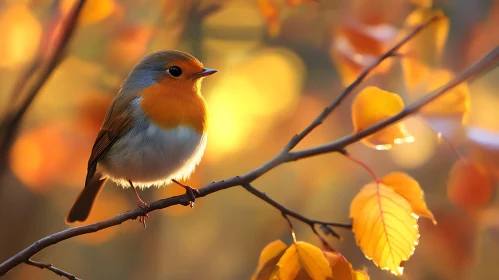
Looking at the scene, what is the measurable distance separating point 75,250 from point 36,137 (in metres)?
0.96

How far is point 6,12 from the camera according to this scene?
1.62m

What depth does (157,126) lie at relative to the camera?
1058 mm

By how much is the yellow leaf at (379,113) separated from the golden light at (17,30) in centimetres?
A: 114

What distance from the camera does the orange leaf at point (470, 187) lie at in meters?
1.32

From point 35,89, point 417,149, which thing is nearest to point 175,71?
point 35,89

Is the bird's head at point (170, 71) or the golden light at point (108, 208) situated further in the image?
the golden light at point (108, 208)

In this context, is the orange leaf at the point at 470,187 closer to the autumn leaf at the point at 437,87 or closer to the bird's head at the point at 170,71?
the autumn leaf at the point at 437,87

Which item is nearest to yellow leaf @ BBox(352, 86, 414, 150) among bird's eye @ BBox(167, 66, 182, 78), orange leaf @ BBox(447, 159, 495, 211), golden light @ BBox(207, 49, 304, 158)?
bird's eye @ BBox(167, 66, 182, 78)

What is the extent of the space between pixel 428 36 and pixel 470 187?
52 centimetres

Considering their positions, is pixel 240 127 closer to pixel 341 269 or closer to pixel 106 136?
pixel 106 136

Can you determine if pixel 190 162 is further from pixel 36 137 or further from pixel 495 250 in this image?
pixel 495 250

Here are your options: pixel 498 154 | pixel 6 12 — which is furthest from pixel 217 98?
pixel 498 154

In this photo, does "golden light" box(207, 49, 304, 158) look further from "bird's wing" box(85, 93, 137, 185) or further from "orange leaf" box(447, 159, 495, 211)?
"orange leaf" box(447, 159, 495, 211)

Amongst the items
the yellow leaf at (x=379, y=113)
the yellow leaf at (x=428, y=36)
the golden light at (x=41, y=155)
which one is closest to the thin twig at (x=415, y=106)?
the yellow leaf at (x=379, y=113)
